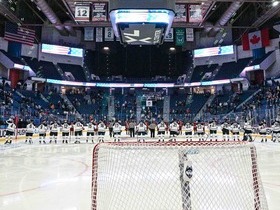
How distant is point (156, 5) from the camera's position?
19.7ft

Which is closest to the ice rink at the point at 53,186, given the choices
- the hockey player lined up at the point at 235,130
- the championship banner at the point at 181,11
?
the championship banner at the point at 181,11

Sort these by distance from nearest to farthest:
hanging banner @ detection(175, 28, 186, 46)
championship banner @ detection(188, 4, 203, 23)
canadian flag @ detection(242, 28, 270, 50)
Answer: championship banner @ detection(188, 4, 203, 23)
hanging banner @ detection(175, 28, 186, 46)
canadian flag @ detection(242, 28, 270, 50)

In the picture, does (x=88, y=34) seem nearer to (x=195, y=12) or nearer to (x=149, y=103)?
(x=149, y=103)

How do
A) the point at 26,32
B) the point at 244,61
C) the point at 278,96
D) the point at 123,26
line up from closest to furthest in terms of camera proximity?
the point at 123,26 → the point at 278,96 → the point at 26,32 → the point at 244,61

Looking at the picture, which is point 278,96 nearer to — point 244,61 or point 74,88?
point 244,61

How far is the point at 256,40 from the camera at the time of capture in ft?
100

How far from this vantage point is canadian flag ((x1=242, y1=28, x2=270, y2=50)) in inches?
1171

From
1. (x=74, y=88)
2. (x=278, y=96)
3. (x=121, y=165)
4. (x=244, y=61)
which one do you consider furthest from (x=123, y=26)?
(x=74, y=88)

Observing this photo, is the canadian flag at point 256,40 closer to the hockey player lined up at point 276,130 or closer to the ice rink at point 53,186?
the hockey player lined up at point 276,130

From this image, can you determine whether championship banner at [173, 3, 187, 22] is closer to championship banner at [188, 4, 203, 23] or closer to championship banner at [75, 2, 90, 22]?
championship banner at [188, 4, 203, 23]

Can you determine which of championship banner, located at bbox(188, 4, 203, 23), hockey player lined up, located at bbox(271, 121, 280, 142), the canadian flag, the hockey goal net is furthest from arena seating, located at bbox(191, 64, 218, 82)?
the hockey goal net

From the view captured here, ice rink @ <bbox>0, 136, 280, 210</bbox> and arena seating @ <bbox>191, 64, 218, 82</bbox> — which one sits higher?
arena seating @ <bbox>191, 64, 218, 82</bbox>

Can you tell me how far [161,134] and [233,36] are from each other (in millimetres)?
23308

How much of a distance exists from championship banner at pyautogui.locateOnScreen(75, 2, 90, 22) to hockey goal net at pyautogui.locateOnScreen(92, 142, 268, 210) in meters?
9.67
